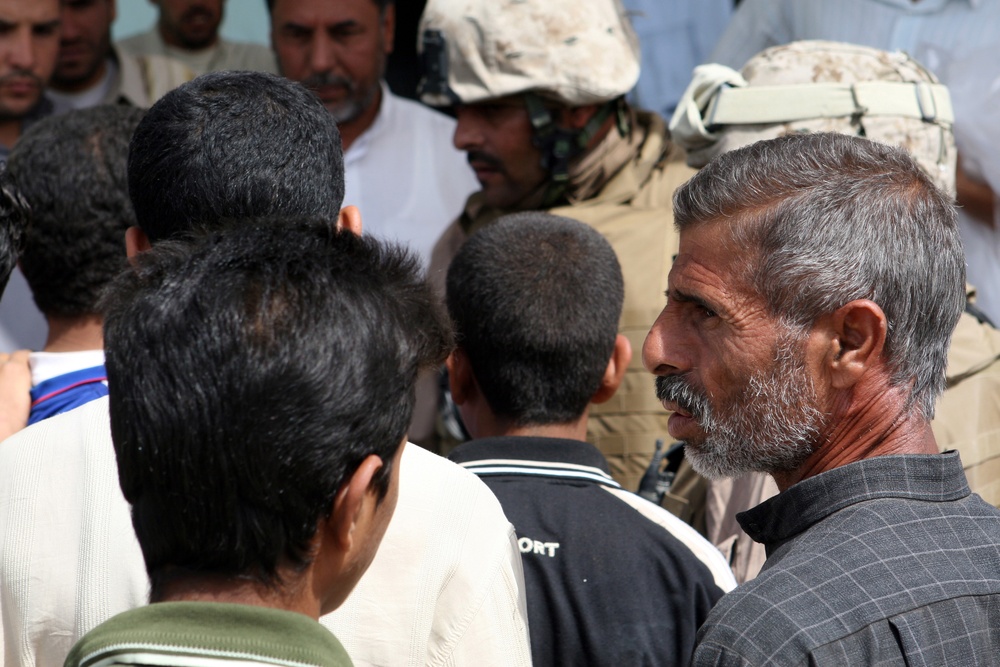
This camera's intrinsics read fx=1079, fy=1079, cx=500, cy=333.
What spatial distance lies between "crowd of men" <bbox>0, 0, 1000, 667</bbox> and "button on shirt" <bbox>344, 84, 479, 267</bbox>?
155 cm

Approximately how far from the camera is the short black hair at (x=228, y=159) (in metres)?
1.54

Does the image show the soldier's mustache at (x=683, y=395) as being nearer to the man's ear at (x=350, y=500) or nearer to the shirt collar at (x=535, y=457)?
the shirt collar at (x=535, y=457)

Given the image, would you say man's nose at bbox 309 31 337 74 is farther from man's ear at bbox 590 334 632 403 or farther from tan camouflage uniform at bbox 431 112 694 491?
man's ear at bbox 590 334 632 403

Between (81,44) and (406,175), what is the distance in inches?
56.5

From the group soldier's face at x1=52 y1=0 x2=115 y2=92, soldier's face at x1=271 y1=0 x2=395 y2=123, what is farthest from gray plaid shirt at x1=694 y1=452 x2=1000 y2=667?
soldier's face at x1=52 y1=0 x2=115 y2=92

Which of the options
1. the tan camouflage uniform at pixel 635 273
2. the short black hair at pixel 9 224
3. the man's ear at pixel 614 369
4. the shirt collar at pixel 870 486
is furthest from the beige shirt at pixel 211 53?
the shirt collar at pixel 870 486

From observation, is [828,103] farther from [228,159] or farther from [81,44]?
[81,44]

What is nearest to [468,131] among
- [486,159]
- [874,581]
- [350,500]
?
[486,159]

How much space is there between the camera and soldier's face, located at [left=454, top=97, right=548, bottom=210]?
143 inches

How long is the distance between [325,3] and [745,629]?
348 cm

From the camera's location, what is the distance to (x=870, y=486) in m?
1.44

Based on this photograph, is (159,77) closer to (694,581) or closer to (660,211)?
(660,211)

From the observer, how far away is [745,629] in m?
1.26

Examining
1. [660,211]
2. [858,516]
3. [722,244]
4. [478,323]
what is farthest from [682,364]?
[660,211]
